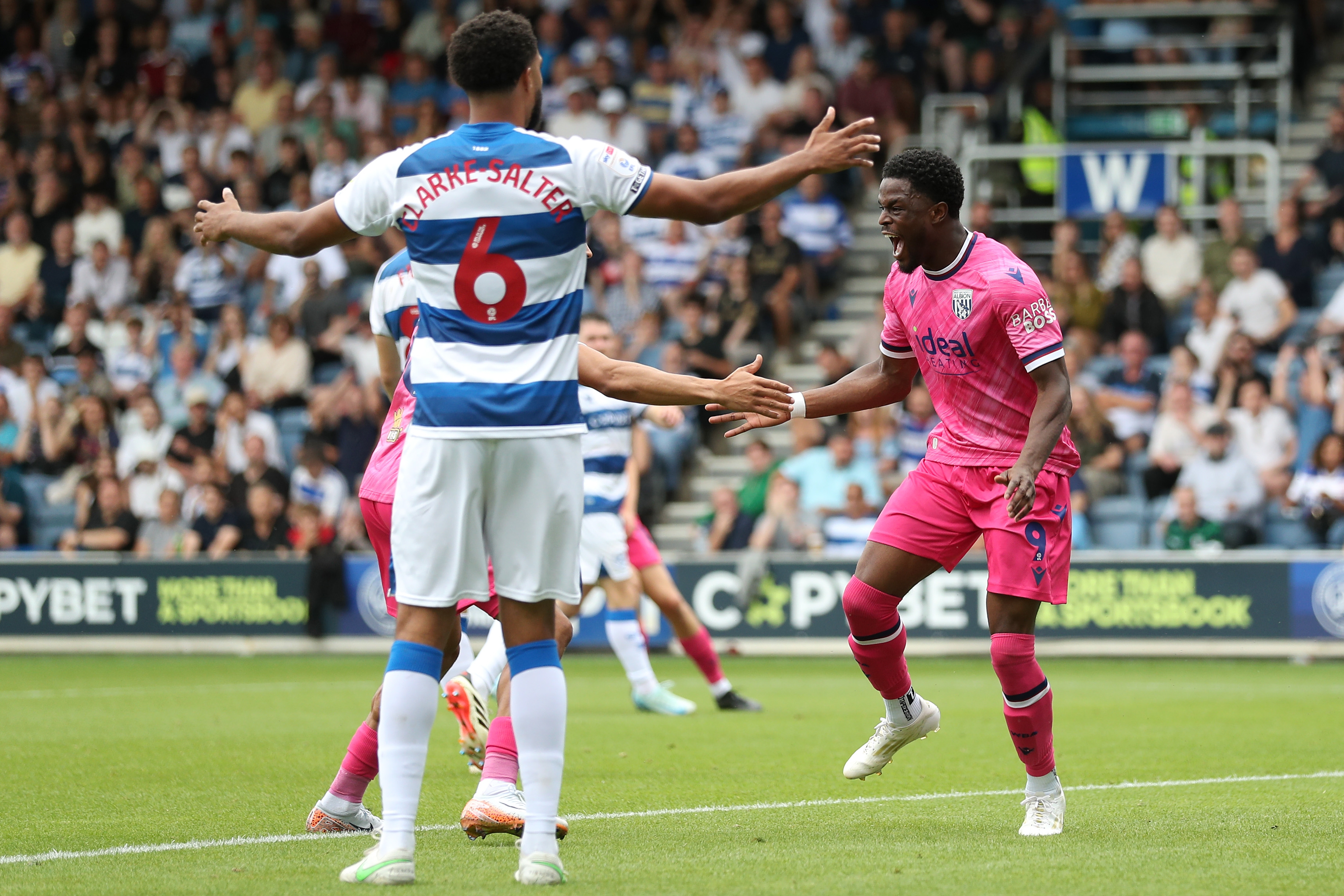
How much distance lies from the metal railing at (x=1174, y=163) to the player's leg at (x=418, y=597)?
14288mm

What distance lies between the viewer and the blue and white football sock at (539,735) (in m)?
5.04

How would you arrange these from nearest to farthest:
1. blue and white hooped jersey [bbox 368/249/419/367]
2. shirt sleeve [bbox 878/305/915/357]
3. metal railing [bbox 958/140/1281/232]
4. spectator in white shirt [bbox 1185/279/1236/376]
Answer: blue and white hooped jersey [bbox 368/249/419/367] < shirt sleeve [bbox 878/305/915/357] < spectator in white shirt [bbox 1185/279/1236/376] < metal railing [bbox 958/140/1281/232]

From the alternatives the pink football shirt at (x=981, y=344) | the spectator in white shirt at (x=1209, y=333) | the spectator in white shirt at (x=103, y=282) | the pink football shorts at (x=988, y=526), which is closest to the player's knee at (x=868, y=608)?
the pink football shorts at (x=988, y=526)

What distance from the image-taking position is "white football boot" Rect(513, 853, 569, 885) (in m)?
4.98

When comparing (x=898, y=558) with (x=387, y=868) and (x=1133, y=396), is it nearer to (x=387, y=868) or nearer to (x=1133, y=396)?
(x=387, y=868)

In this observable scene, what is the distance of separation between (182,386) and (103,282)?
2.49 meters

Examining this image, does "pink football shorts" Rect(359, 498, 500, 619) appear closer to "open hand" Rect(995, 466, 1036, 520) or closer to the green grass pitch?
the green grass pitch

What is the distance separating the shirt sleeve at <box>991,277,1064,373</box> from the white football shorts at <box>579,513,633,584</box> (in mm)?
5450

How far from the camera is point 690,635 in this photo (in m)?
11.5

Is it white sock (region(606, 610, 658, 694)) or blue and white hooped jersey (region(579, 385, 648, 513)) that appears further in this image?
white sock (region(606, 610, 658, 694))

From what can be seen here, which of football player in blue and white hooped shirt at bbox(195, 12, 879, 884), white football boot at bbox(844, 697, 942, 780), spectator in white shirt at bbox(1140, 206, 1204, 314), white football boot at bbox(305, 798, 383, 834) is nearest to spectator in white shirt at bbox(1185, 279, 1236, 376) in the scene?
spectator in white shirt at bbox(1140, 206, 1204, 314)

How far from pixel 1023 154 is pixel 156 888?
15757 millimetres

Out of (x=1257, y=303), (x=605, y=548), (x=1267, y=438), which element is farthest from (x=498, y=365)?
(x=1257, y=303)

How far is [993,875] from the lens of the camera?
5.21m
